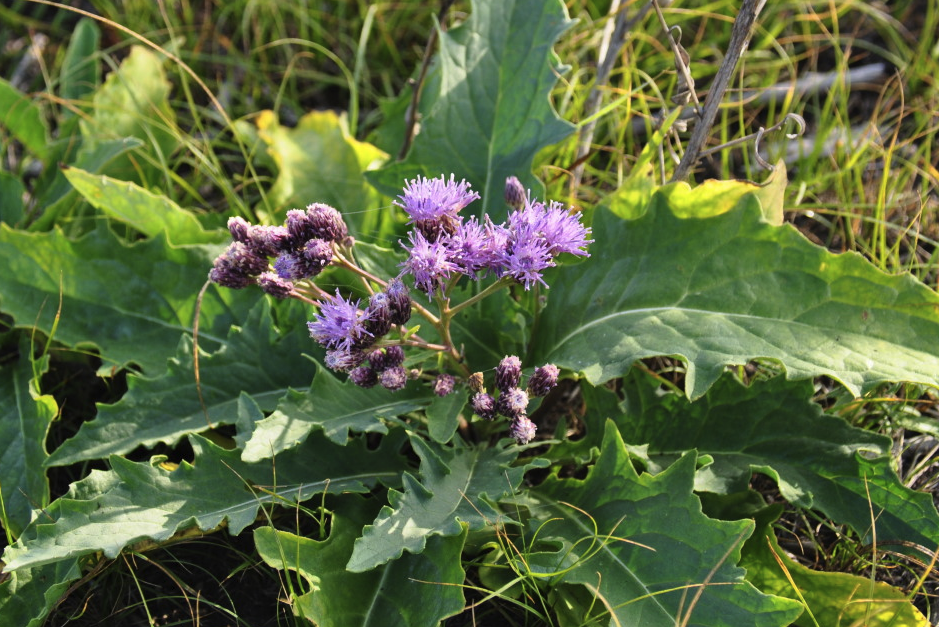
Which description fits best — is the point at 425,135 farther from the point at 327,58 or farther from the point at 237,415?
the point at 327,58

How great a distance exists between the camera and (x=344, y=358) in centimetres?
230

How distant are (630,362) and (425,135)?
3.94 feet

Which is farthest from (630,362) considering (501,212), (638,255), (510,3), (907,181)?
(907,181)

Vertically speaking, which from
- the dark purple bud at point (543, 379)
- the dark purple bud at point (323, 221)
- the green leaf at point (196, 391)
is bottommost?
the green leaf at point (196, 391)

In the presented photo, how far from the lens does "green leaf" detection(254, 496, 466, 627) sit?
2225 mm

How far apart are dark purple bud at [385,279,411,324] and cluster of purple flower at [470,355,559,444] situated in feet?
0.96

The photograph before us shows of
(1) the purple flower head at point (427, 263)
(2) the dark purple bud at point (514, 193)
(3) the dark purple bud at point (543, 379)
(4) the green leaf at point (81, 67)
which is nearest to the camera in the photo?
(1) the purple flower head at point (427, 263)

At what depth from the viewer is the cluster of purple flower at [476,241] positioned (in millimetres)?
2252

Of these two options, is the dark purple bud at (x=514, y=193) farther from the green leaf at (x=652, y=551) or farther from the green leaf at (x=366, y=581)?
the green leaf at (x=366, y=581)

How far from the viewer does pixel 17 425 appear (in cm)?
301

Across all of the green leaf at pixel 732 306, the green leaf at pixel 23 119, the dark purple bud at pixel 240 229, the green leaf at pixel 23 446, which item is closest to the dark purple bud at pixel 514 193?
the green leaf at pixel 732 306

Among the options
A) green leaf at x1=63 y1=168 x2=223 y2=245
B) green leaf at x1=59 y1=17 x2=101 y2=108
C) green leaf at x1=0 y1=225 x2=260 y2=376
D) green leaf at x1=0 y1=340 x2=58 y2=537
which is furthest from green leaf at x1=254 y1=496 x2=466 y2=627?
green leaf at x1=59 y1=17 x2=101 y2=108

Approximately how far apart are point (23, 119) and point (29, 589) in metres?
2.30

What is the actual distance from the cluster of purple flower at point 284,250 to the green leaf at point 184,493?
1.64ft
